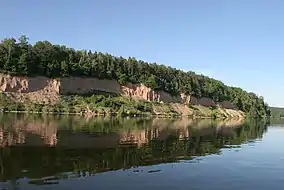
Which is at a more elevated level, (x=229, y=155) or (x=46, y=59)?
(x=46, y=59)

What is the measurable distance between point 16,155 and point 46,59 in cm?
13235

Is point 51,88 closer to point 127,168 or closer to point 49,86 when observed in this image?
point 49,86

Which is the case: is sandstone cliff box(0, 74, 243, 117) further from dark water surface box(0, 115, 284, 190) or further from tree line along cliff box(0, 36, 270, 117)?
dark water surface box(0, 115, 284, 190)

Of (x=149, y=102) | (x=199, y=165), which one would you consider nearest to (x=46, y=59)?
(x=149, y=102)

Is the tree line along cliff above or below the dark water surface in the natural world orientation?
above

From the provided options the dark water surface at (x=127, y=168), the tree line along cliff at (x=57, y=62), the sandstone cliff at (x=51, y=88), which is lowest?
the dark water surface at (x=127, y=168)

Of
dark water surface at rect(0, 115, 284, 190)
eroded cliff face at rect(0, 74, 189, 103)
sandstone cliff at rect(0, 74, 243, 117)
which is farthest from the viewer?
eroded cliff face at rect(0, 74, 189, 103)

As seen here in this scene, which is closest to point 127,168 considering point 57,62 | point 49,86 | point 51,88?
point 49,86

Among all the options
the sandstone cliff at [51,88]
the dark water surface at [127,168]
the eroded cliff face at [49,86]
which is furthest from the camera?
the eroded cliff face at [49,86]

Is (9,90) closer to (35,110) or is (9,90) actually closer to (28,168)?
(35,110)

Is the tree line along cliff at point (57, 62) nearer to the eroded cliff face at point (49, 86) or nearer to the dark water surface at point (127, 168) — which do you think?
the eroded cliff face at point (49, 86)

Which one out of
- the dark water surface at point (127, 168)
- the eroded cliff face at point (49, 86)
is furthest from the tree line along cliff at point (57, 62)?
the dark water surface at point (127, 168)

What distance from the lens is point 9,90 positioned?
146m

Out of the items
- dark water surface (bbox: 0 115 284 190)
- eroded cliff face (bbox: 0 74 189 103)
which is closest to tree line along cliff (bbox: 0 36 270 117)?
eroded cliff face (bbox: 0 74 189 103)
